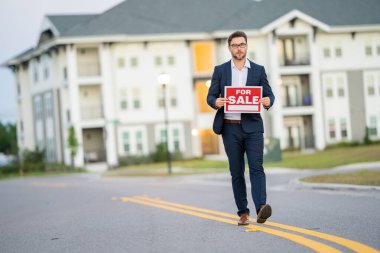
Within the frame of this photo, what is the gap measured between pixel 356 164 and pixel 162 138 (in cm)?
2511

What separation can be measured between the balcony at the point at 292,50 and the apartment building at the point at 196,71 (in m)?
0.07

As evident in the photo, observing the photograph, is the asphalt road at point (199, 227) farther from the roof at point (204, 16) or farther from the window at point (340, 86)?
the window at point (340, 86)

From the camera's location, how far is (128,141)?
52062 millimetres

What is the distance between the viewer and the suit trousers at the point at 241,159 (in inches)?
357

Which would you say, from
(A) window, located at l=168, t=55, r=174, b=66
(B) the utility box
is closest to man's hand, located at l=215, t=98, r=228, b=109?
(B) the utility box

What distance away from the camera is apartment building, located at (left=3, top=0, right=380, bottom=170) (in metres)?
51.5

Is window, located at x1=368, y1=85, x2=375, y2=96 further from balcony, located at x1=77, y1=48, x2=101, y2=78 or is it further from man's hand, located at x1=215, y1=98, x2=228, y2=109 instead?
man's hand, located at x1=215, y1=98, x2=228, y2=109

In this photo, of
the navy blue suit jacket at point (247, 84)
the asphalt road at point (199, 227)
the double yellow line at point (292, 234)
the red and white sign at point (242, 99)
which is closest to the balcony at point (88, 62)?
the asphalt road at point (199, 227)

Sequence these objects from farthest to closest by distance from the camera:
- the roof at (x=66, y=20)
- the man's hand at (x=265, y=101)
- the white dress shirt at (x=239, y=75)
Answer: the roof at (x=66, y=20)
the white dress shirt at (x=239, y=75)
the man's hand at (x=265, y=101)

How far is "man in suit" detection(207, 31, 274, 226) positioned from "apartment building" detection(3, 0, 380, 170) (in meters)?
41.8

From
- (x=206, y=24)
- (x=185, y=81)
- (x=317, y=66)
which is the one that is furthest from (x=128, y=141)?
(x=317, y=66)

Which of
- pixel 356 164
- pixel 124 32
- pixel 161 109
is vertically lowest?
pixel 356 164

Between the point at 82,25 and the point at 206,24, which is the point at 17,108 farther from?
the point at 206,24

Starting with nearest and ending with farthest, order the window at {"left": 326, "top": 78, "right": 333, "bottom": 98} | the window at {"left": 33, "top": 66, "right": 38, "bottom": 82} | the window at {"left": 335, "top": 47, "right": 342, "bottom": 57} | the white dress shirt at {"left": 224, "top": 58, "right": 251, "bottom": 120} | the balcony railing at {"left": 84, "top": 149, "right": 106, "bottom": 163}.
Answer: the white dress shirt at {"left": 224, "top": 58, "right": 251, "bottom": 120} → the balcony railing at {"left": 84, "top": 149, "right": 106, "bottom": 163} → the window at {"left": 326, "top": 78, "right": 333, "bottom": 98} → the window at {"left": 335, "top": 47, "right": 342, "bottom": 57} → the window at {"left": 33, "top": 66, "right": 38, "bottom": 82}
